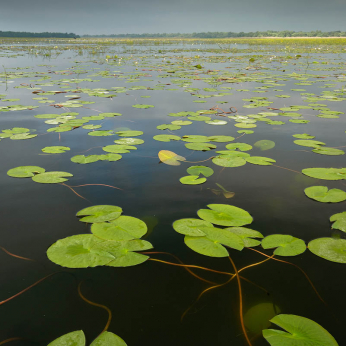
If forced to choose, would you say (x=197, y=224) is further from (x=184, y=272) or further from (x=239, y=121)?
(x=239, y=121)

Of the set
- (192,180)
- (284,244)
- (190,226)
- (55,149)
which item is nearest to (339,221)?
(284,244)

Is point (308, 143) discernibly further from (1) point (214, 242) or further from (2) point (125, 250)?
(2) point (125, 250)

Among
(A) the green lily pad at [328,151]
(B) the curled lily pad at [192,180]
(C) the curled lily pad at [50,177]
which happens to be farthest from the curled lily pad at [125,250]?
(A) the green lily pad at [328,151]

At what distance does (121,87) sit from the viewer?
5680 mm

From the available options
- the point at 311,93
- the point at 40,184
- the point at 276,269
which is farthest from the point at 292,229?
the point at 311,93

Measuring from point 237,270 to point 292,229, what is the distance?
0.44 m

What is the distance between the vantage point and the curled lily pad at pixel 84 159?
2.22 metres

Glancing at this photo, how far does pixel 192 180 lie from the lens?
1.90 metres

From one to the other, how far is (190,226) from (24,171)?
130 centimetres

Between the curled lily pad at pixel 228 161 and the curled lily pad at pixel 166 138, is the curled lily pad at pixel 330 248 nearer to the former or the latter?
the curled lily pad at pixel 228 161

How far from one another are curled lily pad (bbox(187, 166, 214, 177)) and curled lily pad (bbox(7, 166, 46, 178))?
41.6 inches

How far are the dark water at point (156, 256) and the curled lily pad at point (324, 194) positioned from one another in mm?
39

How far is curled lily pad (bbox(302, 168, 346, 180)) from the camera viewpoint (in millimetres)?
1937

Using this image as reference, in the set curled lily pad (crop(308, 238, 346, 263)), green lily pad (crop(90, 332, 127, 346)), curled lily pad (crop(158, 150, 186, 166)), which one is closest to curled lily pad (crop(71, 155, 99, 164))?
curled lily pad (crop(158, 150, 186, 166))
